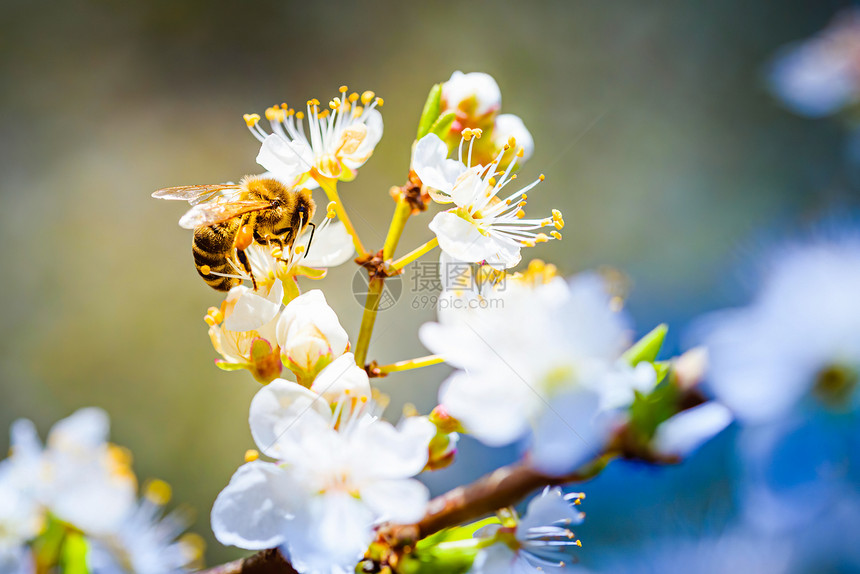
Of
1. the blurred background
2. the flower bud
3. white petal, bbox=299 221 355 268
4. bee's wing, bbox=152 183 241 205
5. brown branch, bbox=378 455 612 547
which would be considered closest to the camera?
brown branch, bbox=378 455 612 547

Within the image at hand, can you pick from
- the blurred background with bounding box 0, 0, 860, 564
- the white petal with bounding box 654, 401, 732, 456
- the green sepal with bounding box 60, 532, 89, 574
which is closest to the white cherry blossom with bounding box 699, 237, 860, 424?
the white petal with bounding box 654, 401, 732, 456

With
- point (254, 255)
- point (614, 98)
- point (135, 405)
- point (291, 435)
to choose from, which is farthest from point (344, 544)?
point (614, 98)

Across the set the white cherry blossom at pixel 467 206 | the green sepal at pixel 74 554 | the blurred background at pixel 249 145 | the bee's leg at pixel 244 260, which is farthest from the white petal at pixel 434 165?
the blurred background at pixel 249 145

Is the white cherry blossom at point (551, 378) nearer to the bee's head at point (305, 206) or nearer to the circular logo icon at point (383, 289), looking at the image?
the circular logo icon at point (383, 289)

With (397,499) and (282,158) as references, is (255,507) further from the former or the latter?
(282,158)

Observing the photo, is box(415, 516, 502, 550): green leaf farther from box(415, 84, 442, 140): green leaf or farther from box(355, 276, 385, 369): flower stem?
box(415, 84, 442, 140): green leaf

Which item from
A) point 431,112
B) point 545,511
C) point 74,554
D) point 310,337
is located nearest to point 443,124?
point 431,112
